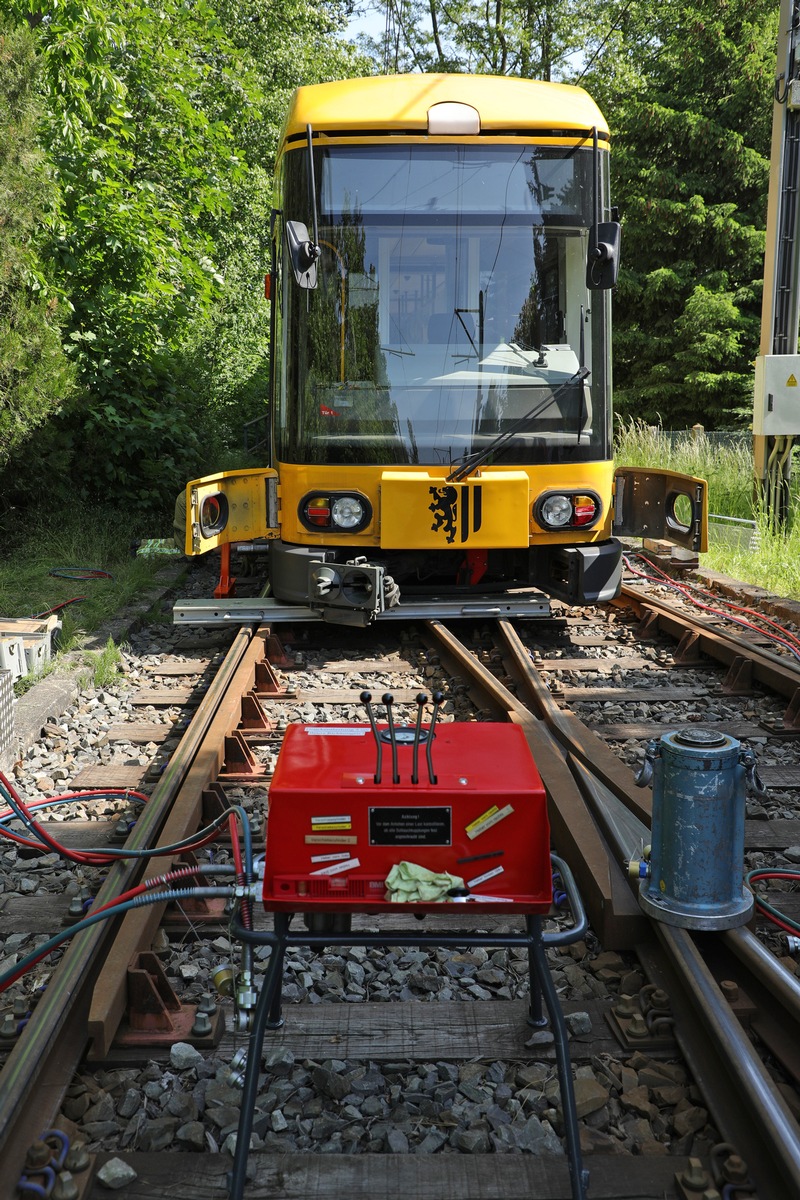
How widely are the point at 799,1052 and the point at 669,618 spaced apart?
15.8 feet

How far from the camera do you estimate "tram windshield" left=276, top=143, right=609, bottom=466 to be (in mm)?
6691

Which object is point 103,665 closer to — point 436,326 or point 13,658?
point 13,658

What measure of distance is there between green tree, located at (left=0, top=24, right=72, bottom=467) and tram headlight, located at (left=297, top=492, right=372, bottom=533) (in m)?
4.30

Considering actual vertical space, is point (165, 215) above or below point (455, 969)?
above

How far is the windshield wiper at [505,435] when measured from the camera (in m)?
6.67

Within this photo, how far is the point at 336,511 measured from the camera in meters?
6.78

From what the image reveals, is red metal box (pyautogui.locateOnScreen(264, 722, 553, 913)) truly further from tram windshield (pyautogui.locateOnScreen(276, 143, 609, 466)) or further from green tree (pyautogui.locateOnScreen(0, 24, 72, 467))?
green tree (pyautogui.locateOnScreen(0, 24, 72, 467))

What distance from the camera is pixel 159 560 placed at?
1098 cm

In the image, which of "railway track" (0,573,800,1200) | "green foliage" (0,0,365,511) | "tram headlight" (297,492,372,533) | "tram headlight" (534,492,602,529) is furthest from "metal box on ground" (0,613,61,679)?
"green foliage" (0,0,365,511)

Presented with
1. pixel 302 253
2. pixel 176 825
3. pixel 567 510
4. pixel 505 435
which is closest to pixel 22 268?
pixel 302 253

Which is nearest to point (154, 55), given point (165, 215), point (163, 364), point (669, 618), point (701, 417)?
point (165, 215)

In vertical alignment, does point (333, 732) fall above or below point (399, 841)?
above

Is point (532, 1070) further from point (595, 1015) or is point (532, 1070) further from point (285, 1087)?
point (285, 1087)

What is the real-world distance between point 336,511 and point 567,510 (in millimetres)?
1534
